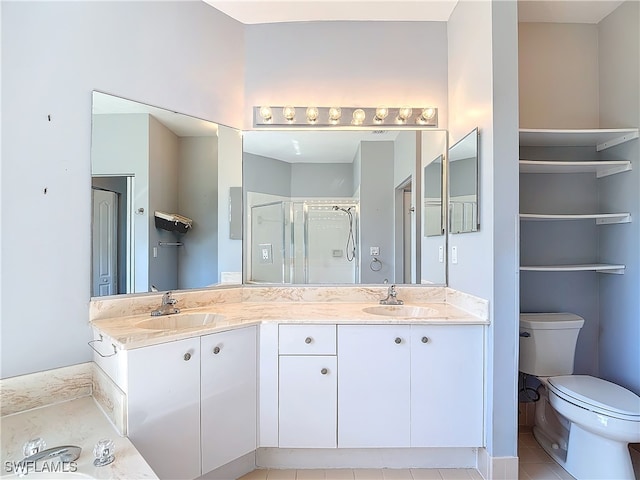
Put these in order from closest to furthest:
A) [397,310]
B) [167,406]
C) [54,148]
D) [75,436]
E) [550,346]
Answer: [75,436] → [167,406] → [54,148] → [550,346] → [397,310]

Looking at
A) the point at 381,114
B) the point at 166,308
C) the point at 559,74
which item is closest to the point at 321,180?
the point at 381,114

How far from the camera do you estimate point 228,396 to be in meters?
1.61

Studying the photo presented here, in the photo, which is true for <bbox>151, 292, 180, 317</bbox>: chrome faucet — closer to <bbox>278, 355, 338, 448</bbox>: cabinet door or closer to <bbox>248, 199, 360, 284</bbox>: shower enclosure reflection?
<bbox>248, 199, 360, 284</bbox>: shower enclosure reflection

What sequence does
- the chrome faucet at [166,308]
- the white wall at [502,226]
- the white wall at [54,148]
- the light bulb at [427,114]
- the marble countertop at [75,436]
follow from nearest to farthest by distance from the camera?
the marble countertop at [75,436]
the white wall at [54,148]
the white wall at [502,226]
the chrome faucet at [166,308]
the light bulb at [427,114]

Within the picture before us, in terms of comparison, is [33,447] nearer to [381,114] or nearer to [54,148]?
[54,148]

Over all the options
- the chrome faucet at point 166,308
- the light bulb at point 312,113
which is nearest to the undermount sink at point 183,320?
the chrome faucet at point 166,308

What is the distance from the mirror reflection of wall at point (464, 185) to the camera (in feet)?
6.03

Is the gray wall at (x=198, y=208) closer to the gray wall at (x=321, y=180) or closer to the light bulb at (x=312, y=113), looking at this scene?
the gray wall at (x=321, y=180)

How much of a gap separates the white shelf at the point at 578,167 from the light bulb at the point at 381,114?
0.91 metres

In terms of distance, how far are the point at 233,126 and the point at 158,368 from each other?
1.59 m

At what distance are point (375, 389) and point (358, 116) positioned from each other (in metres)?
1.73

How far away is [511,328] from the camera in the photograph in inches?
66.2

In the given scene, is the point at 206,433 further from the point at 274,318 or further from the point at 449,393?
the point at 449,393

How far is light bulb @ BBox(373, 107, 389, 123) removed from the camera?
2.24 m
